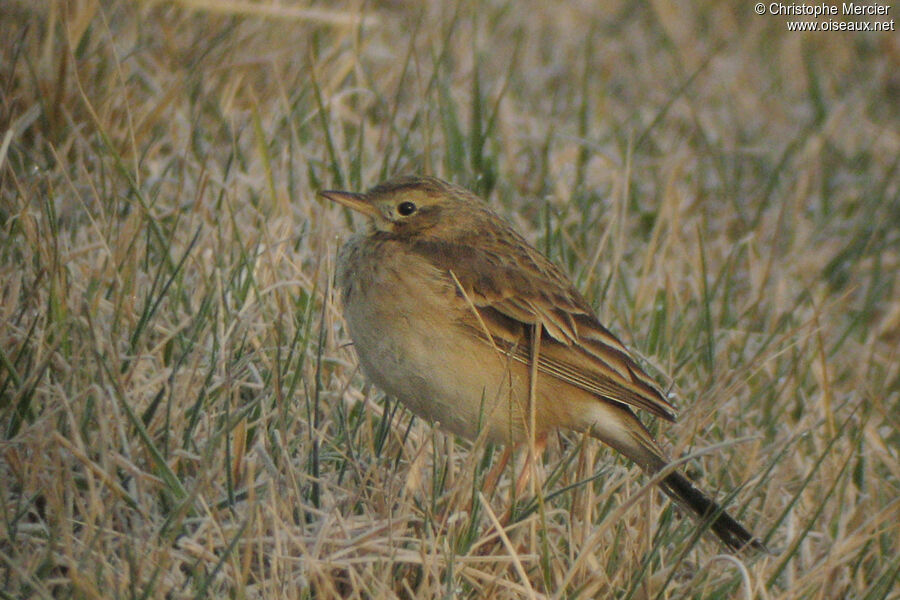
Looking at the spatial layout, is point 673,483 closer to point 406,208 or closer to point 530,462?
point 530,462

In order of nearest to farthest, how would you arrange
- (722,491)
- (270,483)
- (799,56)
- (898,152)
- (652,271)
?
(270,483) < (722,491) < (652,271) < (898,152) < (799,56)

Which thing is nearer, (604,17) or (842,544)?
(842,544)

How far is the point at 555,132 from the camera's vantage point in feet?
22.2

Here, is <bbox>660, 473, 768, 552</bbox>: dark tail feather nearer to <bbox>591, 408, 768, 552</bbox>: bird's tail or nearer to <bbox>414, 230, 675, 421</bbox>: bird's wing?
<bbox>591, 408, 768, 552</bbox>: bird's tail

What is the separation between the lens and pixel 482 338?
4184 mm

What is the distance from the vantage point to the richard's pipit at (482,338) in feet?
13.2

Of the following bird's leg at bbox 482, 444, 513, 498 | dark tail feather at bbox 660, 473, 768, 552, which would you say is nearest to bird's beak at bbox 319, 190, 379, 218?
bird's leg at bbox 482, 444, 513, 498

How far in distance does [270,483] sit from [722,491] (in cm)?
184

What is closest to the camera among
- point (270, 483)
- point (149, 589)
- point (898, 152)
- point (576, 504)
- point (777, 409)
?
point (149, 589)

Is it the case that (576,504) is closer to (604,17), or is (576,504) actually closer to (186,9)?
(186,9)

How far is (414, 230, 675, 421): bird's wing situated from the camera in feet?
13.7

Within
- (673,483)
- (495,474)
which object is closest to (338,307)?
(495,474)

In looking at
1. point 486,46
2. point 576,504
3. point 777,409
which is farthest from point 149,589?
point 486,46

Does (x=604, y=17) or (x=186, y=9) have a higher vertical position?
(x=604, y=17)
